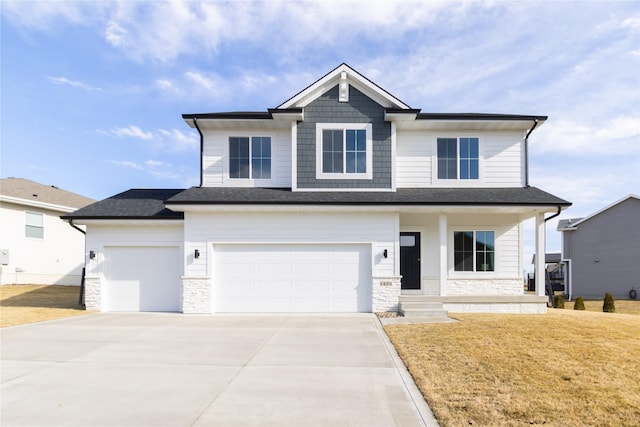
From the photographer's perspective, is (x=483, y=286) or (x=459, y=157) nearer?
(x=483, y=286)

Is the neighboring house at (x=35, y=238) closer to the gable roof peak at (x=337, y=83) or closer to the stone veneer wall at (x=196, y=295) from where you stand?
the stone veneer wall at (x=196, y=295)

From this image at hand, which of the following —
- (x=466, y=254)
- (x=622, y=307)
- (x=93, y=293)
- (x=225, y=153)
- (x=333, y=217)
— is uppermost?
(x=225, y=153)

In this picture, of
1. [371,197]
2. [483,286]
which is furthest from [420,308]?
[371,197]

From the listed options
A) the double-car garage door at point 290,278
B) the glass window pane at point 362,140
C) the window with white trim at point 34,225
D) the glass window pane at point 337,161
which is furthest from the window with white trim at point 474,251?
the window with white trim at point 34,225

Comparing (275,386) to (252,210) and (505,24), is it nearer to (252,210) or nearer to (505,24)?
(252,210)

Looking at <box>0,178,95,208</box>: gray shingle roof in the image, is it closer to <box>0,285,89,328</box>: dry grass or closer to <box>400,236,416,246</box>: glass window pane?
<box>0,285,89,328</box>: dry grass

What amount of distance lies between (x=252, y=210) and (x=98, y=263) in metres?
5.96

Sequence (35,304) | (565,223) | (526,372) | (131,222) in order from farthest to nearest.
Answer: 1. (565,223)
2. (35,304)
3. (131,222)
4. (526,372)

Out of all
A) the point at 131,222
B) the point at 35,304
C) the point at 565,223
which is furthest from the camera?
the point at 565,223

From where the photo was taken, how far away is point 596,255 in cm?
2839

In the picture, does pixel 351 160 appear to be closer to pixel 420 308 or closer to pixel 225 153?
pixel 225 153

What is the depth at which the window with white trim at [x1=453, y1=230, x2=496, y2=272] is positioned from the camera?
15.1m

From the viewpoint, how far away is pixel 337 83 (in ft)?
47.6

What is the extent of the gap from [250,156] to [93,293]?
7.40 m
